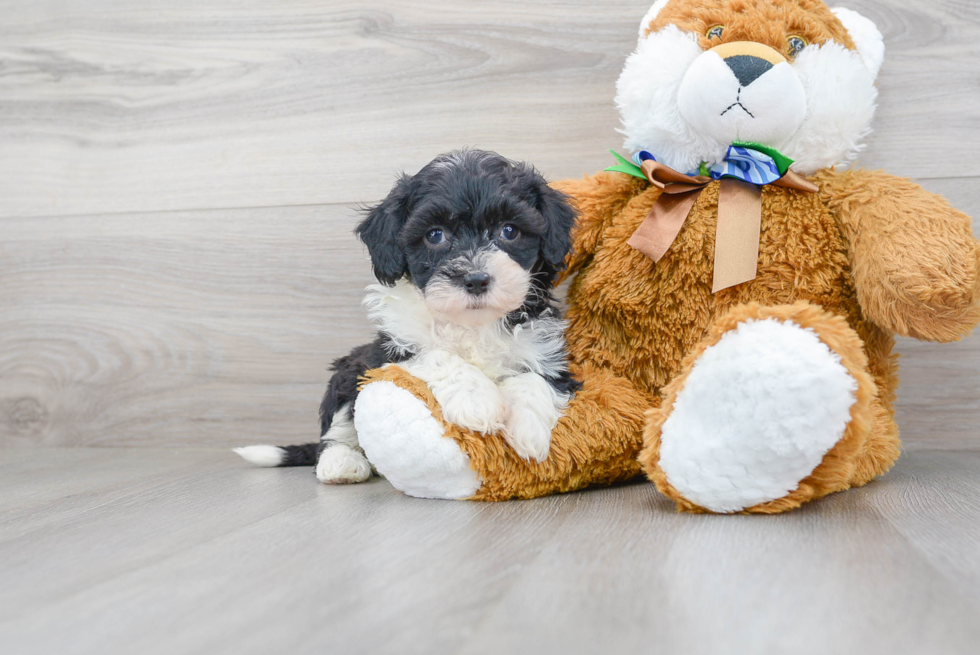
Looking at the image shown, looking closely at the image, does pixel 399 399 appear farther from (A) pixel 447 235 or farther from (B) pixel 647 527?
(B) pixel 647 527

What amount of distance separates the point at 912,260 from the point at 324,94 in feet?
4.84

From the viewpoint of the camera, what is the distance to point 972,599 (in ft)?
2.66

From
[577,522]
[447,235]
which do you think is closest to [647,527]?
[577,522]

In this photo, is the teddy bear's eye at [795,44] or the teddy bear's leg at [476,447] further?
the teddy bear's eye at [795,44]

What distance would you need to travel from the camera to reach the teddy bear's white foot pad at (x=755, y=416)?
3.46 ft

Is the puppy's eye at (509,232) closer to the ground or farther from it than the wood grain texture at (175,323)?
farther from it

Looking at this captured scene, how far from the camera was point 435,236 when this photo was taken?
4.48 ft

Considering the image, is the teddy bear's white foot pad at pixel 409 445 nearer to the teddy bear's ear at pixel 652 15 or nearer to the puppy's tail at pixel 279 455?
the puppy's tail at pixel 279 455

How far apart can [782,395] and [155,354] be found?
175cm

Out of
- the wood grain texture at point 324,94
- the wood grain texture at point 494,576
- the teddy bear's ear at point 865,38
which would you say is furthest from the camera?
the wood grain texture at point 324,94

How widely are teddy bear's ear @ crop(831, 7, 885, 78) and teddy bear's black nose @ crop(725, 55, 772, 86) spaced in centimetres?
32

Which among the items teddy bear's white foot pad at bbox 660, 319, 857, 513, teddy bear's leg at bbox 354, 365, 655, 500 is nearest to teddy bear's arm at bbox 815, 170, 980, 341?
teddy bear's white foot pad at bbox 660, 319, 857, 513

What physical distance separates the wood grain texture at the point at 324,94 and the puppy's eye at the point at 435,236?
669 millimetres

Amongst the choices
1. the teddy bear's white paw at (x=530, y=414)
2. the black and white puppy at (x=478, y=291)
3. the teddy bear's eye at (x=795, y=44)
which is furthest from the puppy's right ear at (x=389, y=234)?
the teddy bear's eye at (x=795, y=44)
